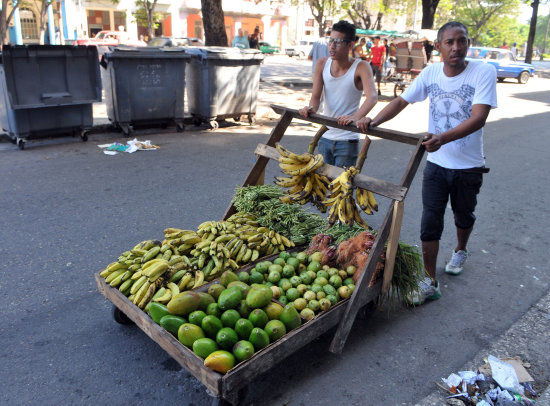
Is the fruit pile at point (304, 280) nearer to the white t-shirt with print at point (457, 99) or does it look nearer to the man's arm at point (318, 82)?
the white t-shirt with print at point (457, 99)

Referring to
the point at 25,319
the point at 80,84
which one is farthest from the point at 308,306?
the point at 80,84

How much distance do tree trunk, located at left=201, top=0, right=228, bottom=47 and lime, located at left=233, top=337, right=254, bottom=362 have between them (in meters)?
11.1

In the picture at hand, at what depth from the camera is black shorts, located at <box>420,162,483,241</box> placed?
3.62 meters

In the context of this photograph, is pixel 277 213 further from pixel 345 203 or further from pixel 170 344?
pixel 170 344

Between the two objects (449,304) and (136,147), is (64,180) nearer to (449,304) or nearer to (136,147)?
(136,147)

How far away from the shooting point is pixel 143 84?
8.99 metres

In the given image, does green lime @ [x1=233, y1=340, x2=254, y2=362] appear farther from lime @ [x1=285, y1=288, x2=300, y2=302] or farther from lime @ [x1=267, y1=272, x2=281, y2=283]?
lime @ [x1=267, y1=272, x2=281, y2=283]

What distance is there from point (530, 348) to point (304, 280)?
166 cm

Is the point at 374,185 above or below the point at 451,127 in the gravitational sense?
below

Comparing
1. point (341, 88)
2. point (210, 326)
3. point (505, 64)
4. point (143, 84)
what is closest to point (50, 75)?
point (143, 84)

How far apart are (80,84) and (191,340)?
7.06 metres

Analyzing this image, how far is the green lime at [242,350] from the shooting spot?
2465 mm

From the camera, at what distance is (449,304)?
3.88 metres

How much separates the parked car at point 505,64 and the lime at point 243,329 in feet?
79.0
